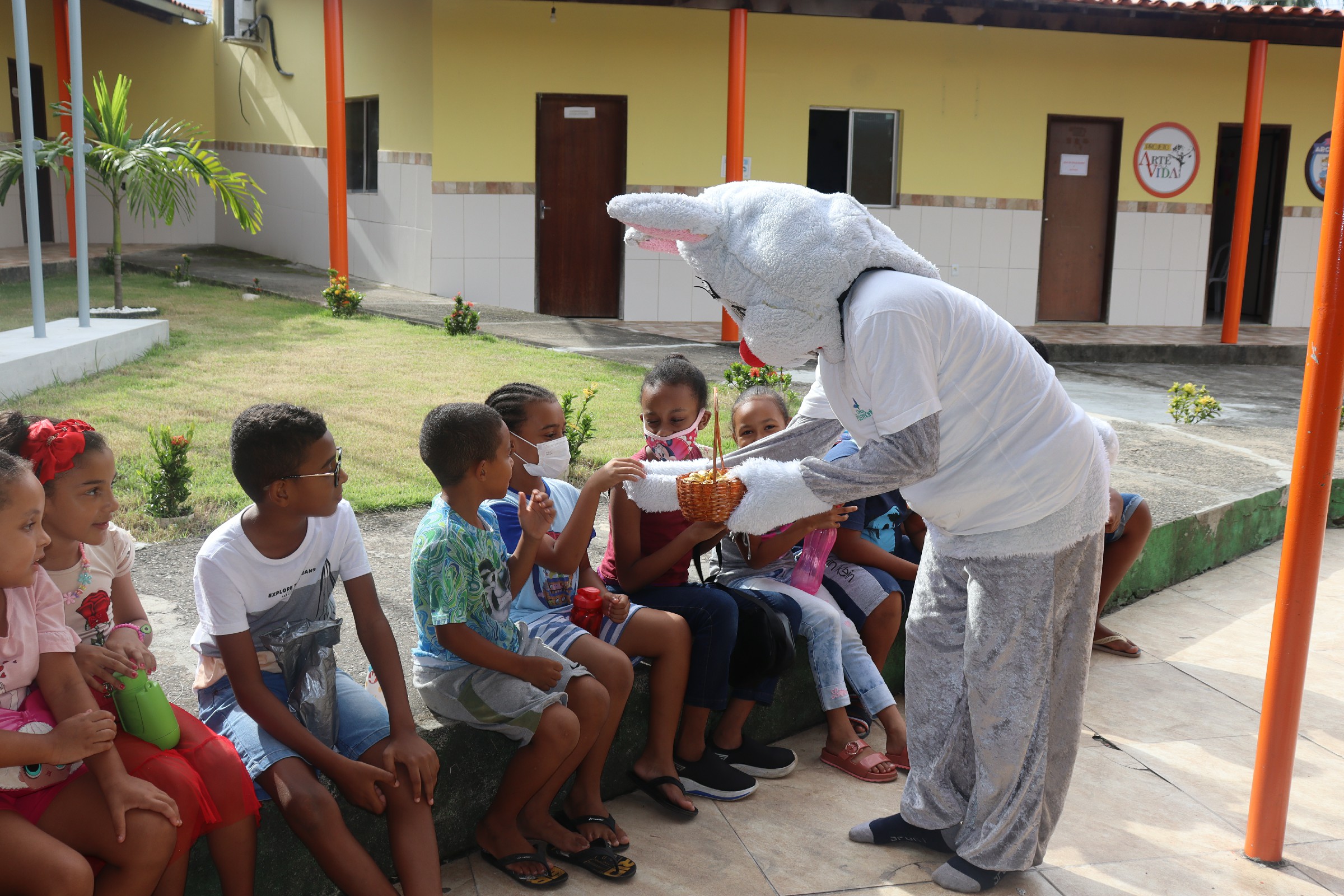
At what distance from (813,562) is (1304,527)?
1.29 metres

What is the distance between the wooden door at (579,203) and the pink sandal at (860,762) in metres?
8.82

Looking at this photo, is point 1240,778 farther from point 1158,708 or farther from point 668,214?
point 668,214

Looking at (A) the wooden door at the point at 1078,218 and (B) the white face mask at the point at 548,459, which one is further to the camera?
(A) the wooden door at the point at 1078,218

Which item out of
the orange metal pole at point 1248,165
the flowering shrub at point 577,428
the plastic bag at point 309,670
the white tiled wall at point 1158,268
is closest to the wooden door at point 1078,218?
the white tiled wall at point 1158,268

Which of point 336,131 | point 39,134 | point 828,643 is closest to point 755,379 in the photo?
point 828,643

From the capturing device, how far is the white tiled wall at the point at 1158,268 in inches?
515

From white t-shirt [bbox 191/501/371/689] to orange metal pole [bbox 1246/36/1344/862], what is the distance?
2120mm

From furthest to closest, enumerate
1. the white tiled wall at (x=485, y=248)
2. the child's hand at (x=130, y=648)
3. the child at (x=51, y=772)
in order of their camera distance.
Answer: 1. the white tiled wall at (x=485, y=248)
2. the child's hand at (x=130, y=648)
3. the child at (x=51, y=772)

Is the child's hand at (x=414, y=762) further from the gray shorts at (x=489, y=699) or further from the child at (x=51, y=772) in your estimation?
the child at (x=51, y=772)

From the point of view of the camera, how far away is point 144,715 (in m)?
2.11

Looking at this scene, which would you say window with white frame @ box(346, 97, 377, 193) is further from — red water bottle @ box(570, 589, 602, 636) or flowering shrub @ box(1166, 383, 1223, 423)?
red water bottle @ box(570, 589, 602, 636)

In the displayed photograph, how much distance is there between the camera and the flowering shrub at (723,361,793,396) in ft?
22.0

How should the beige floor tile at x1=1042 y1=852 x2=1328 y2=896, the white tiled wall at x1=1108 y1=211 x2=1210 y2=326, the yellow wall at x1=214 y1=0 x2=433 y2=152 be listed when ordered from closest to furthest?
the beige floor tile at x1=1042 y1=852 x2=1328 y2=896, the yellow wall at x1=214 y1=0 x2=433 y2=152, the white tiled wall at x1=1108 y1=211 x2=1210 y2=326

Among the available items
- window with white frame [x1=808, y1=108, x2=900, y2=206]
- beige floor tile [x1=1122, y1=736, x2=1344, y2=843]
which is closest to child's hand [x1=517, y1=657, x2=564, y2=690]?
beige floor tile [x1=1122, y1=736, x2=1344, y2=843]
